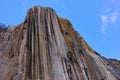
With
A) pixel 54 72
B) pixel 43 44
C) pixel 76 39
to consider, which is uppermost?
pixel 76 39

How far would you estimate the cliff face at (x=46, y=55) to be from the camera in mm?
7174

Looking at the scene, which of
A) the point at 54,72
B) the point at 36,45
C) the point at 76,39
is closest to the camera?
the point at 54,72

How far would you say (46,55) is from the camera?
7645mm

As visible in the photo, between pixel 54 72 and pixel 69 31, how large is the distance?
367cm

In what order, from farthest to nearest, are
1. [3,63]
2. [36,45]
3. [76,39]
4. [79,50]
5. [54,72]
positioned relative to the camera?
[76,39]
[79,50]
[3,63]
[36,45]
[54,72]

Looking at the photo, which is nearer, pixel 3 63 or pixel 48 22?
pixel 3 63

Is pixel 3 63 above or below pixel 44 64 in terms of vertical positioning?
above

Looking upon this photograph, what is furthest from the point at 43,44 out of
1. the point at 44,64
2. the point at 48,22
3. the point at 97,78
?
the point at 97,78

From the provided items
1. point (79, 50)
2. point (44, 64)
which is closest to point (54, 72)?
point (44, 64)

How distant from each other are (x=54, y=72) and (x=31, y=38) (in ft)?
5.40

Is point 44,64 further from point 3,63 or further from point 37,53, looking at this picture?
point 3,63

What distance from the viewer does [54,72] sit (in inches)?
283

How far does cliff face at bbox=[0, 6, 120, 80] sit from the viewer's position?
7174 mm

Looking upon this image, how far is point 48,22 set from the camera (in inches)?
367
